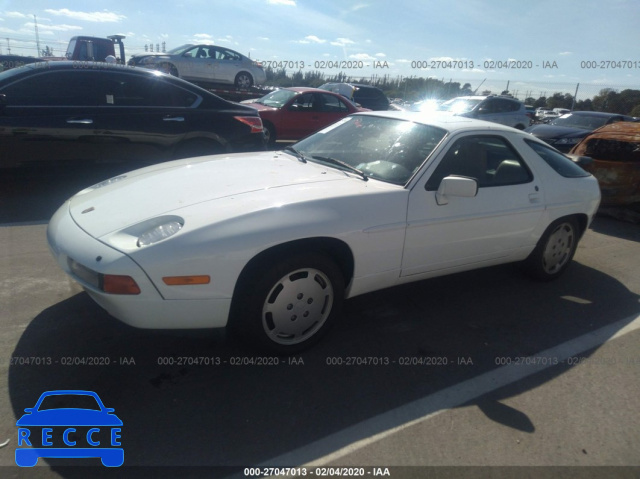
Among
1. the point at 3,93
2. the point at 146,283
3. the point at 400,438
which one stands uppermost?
the point at 3,93

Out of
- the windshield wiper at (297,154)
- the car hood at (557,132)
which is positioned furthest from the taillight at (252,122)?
the car hood at (557,132)

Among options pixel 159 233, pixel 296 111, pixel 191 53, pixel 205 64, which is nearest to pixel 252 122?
pixel 159 233

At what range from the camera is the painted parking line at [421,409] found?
221 cm

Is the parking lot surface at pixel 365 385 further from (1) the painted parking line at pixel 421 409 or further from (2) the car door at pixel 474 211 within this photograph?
(2) the car door at pixel 474 211

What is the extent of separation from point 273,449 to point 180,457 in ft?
1.38

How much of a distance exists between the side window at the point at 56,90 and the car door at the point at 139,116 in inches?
5.6

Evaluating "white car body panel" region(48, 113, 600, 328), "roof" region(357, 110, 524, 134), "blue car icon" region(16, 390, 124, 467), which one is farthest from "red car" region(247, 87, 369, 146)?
"blue car icon" region(16, 390, 124, 467)

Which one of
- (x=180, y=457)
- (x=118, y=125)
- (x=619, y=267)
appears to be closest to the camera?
(x=180, y=457)

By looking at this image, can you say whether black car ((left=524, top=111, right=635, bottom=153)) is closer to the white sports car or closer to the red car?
the red car

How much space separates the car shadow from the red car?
318 inches

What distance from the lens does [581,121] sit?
495 inches

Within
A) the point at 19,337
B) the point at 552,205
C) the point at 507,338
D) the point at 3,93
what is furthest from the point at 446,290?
the point at 3,93

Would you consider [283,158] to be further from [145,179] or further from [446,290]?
[446,290]

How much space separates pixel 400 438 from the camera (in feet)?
7.70
